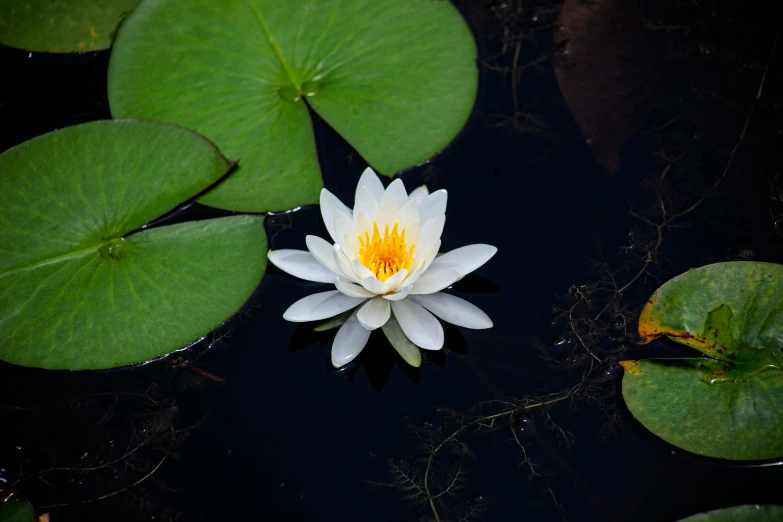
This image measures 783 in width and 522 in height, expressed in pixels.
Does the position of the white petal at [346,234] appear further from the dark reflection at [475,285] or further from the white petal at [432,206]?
the dark reflection at [475,285]

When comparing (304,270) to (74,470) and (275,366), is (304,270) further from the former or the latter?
(74,470)

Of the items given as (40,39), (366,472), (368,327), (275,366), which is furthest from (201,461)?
(40,39)

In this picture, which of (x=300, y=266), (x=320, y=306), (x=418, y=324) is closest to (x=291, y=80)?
(x=300, y=266)

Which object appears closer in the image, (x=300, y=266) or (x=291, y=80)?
(x=300, y=266)

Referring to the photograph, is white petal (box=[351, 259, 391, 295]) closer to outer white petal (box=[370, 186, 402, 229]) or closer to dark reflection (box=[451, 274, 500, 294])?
outer white petal (box=[370, 186, 402, 229])

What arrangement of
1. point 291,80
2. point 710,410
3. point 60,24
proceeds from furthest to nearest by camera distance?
point 60,24
point 291,80
point 710,410

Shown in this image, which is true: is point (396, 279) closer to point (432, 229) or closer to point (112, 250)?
point (432, 229)

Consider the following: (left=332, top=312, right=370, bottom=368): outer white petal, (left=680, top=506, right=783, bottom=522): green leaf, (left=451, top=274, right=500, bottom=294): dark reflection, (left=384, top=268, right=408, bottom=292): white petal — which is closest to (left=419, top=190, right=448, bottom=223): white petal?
(left=384, top=268, right=408, bottom=292): white petal
